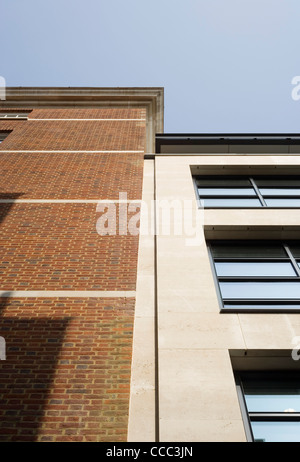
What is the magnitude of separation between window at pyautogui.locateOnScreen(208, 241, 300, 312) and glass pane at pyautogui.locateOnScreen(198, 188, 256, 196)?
247 cm

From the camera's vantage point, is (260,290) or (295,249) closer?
(260,290)

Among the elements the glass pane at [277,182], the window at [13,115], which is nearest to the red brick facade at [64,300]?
the glass pane at [277,182]

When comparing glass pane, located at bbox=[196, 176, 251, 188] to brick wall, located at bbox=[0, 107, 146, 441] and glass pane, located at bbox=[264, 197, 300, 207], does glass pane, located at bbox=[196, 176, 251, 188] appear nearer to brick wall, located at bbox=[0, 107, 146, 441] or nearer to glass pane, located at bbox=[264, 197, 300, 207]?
glass pane, located at bbox=[264, 197, 300, 207]

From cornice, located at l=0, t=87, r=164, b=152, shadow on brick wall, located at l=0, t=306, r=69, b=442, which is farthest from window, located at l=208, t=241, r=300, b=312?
cornice, located at l=0, t=87, r=164, b=152

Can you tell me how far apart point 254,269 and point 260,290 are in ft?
2.57

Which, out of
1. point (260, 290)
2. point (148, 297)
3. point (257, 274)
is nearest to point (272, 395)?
point (260, 290)

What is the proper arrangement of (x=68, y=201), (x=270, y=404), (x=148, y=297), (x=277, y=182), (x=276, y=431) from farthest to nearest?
(x=277, y=182) → (x=68, y=201) → (x=148, y=297) → (x=270, y=404) → (x=276, y=431)

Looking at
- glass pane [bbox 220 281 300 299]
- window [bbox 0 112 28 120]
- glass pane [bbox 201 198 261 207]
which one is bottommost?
glass pane [bbox 220 281 300 299]

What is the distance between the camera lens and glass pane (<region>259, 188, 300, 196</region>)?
1142 centimetres

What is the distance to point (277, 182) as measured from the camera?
1212cm

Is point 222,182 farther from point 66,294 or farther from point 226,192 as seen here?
point 66,294

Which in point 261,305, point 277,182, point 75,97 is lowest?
point 261,305
